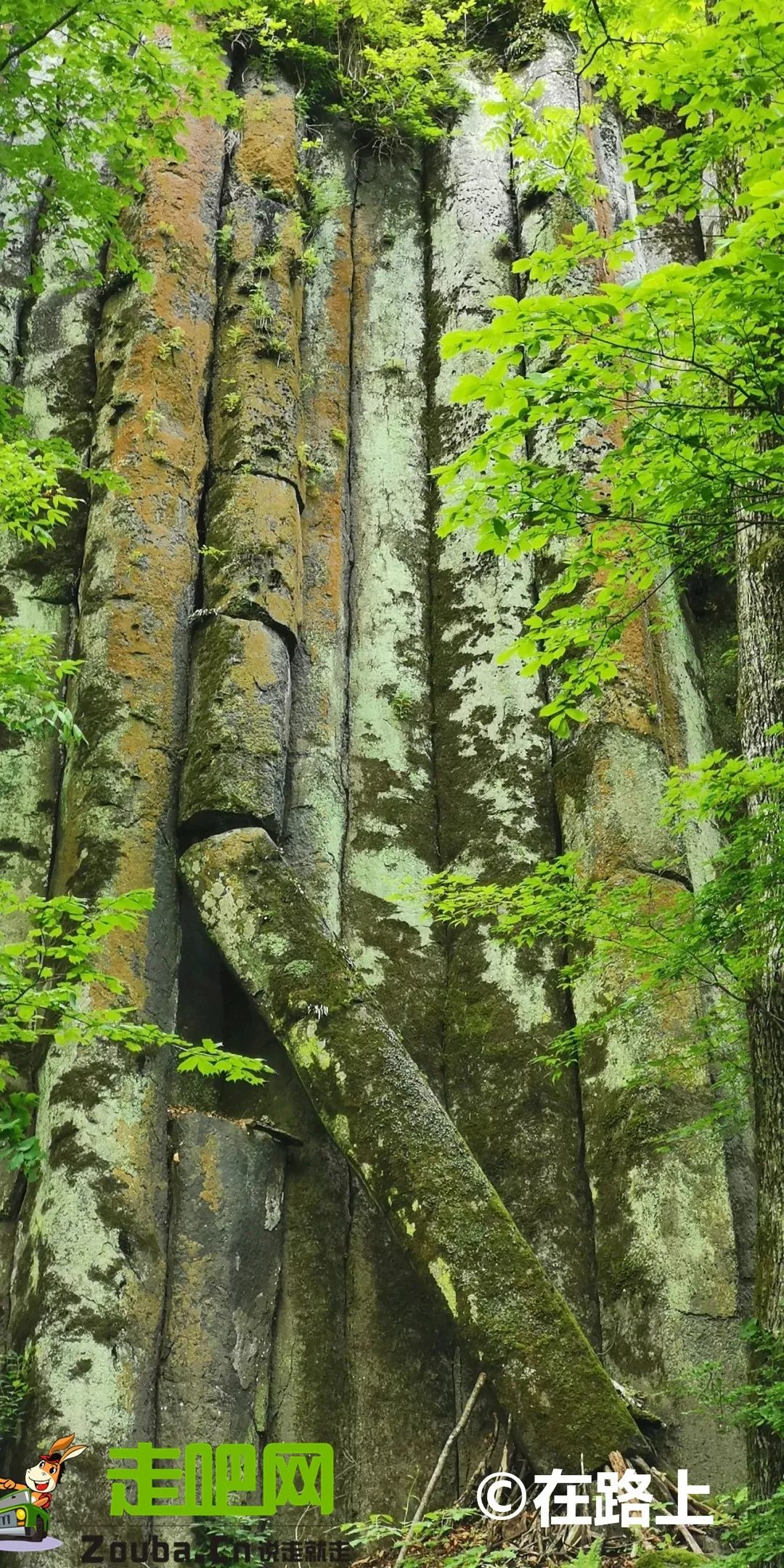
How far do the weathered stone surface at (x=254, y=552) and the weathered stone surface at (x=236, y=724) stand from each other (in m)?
0.19

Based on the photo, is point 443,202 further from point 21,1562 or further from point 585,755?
point 21,1562

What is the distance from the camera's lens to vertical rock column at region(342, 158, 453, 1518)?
25.3ft

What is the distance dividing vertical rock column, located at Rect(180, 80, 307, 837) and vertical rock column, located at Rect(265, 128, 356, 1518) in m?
0.38

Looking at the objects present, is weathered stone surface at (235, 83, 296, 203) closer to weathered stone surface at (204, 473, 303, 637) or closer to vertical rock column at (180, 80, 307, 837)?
vertical rock column at (180, 80, 307, 837)

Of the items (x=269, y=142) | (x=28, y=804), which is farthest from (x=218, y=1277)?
(x=269, y=142)

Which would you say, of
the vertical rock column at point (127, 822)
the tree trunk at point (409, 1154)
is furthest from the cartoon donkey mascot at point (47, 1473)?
the tree trunk at point (409, 1154)

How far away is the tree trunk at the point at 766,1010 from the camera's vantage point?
16.0 ft

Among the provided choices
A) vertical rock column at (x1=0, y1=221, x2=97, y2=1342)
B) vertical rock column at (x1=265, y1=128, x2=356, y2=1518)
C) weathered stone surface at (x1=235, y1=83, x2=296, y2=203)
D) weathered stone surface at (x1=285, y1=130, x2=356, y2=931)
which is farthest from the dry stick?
weathered stone surface at (x1=235, y1=83, x2=296, y2=203)

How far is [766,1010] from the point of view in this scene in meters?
5.32

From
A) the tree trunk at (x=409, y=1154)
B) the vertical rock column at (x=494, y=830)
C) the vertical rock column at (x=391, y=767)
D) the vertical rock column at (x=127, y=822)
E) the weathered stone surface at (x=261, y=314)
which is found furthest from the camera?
the weathered stone surface at (x=261, y=314)

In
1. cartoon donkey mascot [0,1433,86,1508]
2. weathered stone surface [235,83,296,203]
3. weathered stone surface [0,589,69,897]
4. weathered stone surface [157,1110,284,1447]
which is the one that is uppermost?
weathered stone surface [235,83,296,203]

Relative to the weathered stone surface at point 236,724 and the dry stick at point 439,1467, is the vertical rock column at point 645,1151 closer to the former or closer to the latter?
the dry stick at point 439,1467

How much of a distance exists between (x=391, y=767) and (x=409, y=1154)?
3.63m

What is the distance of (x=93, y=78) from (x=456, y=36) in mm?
4244
